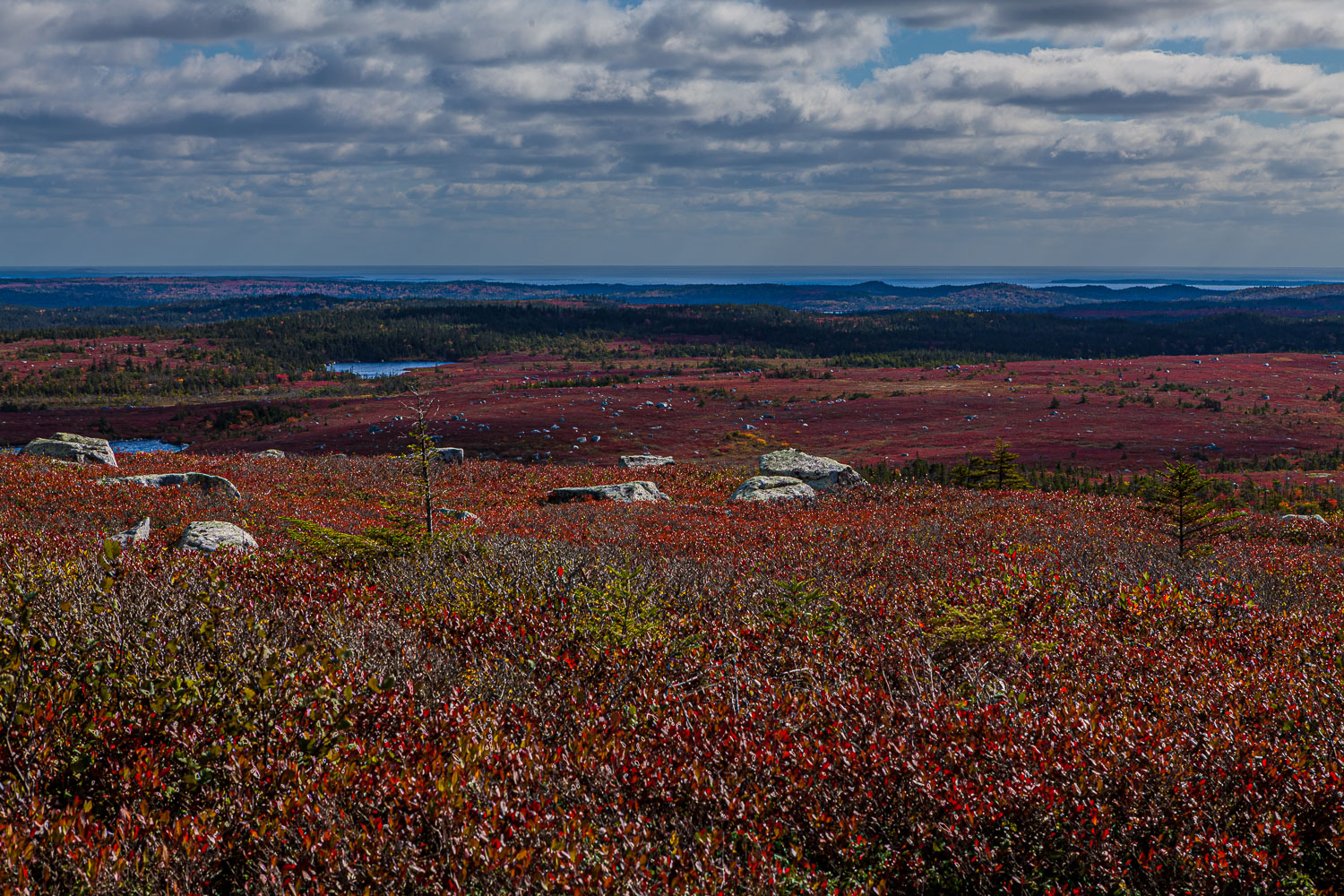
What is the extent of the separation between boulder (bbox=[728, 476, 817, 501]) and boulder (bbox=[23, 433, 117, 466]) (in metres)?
17.7

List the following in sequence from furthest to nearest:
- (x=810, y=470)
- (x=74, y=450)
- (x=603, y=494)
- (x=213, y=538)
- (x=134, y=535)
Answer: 1. (x=810, y=470)
2. (x=74, y=450)
3. (x=603, y=494)
4. (x=134, y=535)
5. (x=213, y=538)

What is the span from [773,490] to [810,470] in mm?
4483

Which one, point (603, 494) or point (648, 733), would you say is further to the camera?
→ point (603, 494)

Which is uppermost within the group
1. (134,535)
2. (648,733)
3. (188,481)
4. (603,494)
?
(648,733)

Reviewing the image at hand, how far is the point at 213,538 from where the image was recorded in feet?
35.3

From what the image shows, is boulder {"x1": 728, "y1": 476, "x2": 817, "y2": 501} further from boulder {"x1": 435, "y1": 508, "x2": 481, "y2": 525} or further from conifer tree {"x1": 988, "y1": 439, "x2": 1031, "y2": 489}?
boulder {"x1": 435, "y1": 508, "x2": 481, "y2": 525}

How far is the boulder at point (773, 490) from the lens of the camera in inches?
769

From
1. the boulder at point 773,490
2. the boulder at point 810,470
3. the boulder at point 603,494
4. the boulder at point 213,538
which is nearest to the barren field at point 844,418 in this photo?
the boulder at point 810,470

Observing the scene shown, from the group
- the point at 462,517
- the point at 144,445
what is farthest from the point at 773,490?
the point at 144,445

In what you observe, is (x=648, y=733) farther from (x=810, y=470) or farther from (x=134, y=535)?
(x=810, y=470)

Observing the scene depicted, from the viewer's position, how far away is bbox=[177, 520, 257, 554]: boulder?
1034 centimetres

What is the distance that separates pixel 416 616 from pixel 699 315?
188434 mm

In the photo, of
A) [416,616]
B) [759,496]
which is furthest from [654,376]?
[416,616]

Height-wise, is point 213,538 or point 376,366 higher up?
point 213,538
